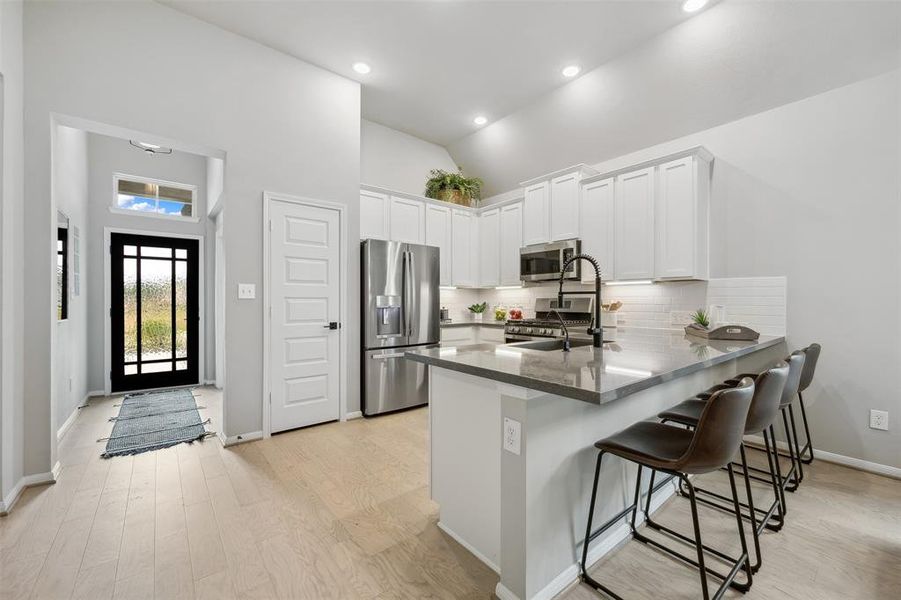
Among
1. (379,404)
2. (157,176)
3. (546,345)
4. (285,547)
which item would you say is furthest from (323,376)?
(157,176)

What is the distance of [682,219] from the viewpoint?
3443mm

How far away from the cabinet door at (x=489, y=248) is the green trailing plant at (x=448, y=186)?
1.31ft

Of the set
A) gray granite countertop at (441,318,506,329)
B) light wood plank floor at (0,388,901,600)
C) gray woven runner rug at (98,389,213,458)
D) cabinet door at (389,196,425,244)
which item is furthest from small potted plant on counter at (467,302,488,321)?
gray woven runner rug at (98,389,213,458)

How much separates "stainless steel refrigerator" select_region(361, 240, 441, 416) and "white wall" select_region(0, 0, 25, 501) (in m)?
2.40

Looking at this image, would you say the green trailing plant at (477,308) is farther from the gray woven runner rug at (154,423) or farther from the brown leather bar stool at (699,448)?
the brown leather bar stool at (699,448)

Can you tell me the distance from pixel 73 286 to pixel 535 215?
5.09 metres

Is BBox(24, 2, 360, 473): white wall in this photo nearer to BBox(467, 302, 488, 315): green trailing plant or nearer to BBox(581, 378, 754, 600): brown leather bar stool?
BBox(467, 302, 488, 315): green trailing plant

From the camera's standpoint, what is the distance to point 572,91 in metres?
3.97

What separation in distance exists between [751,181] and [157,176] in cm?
681

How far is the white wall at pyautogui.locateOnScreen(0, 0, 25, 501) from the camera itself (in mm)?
2184

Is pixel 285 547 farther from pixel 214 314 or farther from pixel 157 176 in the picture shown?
pixel 157 176

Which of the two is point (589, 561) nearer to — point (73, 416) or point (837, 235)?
point (837, 235)

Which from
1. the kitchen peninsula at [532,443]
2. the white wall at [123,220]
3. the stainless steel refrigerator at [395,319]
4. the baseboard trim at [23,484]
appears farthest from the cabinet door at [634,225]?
the white wall at [123,220]

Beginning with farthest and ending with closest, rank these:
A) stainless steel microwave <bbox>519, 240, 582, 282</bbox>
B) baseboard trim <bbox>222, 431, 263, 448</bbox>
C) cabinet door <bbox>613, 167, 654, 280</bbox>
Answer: stainless steel microwave <bbox>519, 240, 582, 282</bbox> < cabinet door <bbox>613, 167, 654, 280</bbox> < baseboard trim <bbox>222, 431, 263, 448</bbox>
